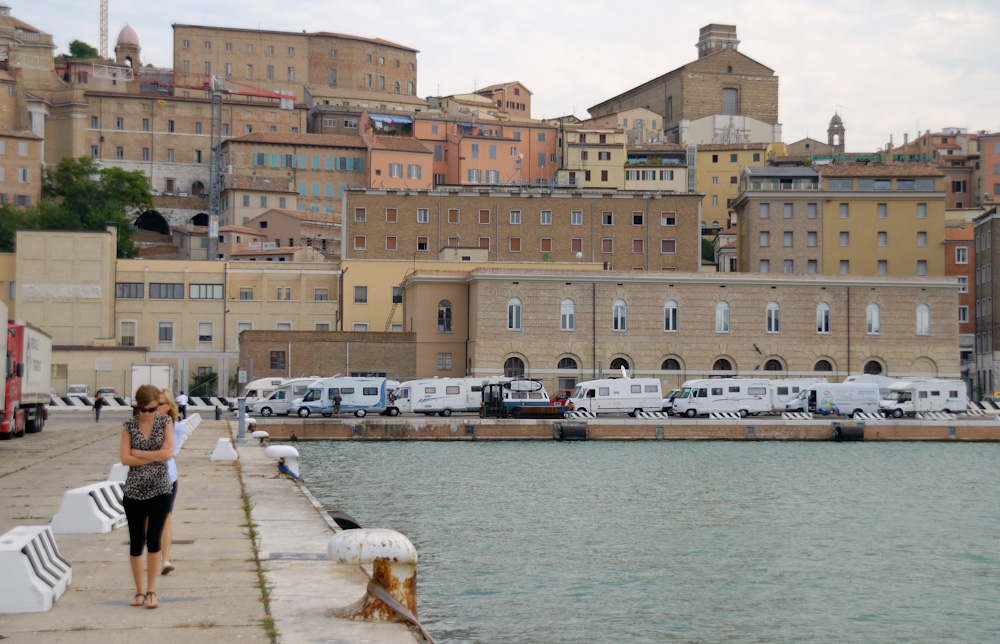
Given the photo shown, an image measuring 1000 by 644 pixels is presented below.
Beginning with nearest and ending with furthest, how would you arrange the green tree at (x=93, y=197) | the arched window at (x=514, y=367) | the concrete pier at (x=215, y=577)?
the concrete pier at (x=215, y=577)
the arched window at (x=514, y=367)
the green tree at (x=93, y=197)

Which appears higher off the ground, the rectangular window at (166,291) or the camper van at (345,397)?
the rectangular window at (166,291)

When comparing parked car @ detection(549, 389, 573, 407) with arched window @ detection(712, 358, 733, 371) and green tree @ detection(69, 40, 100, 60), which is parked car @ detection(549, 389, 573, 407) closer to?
arched window @ detection(712, 358, 733, 371)

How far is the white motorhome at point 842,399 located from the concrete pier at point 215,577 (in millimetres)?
36524

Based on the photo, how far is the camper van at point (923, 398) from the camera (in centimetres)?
5522

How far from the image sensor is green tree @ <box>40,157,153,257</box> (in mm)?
95062

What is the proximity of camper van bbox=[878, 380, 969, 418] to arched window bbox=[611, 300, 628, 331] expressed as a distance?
45.7 ft

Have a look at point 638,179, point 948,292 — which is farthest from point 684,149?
point 948,292

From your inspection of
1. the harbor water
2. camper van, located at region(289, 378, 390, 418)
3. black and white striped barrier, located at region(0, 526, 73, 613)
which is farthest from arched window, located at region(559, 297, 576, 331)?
black and white striped barrier, located at region(0, 526, 73, 613)

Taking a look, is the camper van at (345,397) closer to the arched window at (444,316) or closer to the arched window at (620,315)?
the arched window at (444,316)

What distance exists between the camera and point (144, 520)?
390 inches

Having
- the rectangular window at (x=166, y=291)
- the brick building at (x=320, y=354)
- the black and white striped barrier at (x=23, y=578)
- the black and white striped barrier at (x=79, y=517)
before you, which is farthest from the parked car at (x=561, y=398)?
the black and white striped barrier at (x=23, y=578)

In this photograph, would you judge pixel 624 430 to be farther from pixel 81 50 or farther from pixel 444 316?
pixel 81 50

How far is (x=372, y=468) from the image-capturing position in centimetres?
3409

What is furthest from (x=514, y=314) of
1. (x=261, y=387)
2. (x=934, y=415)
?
(x=934, y=415)
